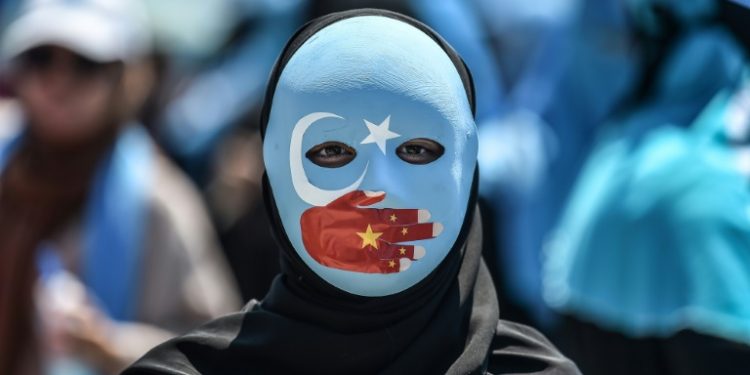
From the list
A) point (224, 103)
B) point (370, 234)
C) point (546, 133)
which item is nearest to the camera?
point (370, 234)

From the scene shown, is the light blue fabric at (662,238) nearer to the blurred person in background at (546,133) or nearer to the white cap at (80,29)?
the blurred person in background at (546,133)

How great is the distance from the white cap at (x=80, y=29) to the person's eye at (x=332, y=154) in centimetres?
186

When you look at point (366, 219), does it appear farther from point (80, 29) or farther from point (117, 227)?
point (80, 29)

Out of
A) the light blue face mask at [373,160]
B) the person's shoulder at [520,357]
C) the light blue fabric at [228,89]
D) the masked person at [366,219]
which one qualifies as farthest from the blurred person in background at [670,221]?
the light blue fabric at [228,89]

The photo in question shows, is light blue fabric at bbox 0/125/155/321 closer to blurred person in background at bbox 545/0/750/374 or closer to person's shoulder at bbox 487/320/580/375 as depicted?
blurred person in background at bbox 545/0/750/374

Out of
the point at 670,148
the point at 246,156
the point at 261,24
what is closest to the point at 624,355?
the point at 670,148

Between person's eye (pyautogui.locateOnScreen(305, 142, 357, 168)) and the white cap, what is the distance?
1860mm

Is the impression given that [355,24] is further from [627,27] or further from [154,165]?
[627,27]

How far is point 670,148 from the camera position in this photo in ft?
15.0

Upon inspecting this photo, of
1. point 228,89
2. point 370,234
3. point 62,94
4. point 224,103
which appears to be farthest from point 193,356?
point 228,89

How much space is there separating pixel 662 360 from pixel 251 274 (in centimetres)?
196

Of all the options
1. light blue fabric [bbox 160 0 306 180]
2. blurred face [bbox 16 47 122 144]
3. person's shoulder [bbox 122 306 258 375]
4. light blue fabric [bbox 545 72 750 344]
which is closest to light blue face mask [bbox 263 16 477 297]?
person's shoulder [bbox 122 306 258 375]

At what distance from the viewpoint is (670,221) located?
4.36 metres

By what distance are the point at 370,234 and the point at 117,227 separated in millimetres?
1735
